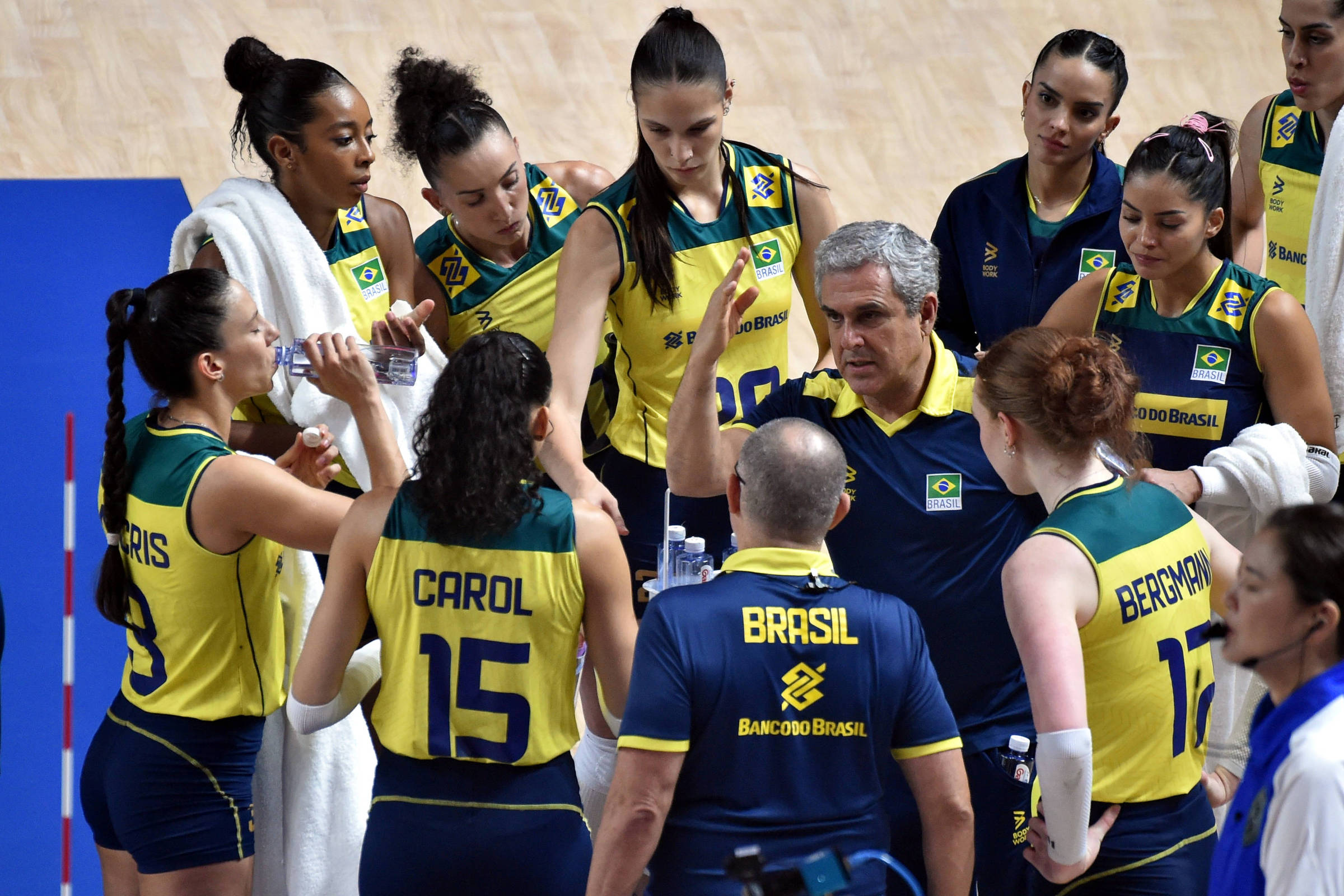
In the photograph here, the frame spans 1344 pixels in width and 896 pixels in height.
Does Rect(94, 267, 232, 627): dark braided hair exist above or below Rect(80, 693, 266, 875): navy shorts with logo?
above

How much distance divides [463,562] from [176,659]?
0.66 meters

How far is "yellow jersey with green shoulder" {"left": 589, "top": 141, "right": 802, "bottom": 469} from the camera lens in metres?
2.95

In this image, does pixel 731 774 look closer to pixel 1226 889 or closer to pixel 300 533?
pixel 1226 889

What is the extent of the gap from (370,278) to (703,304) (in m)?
0.72

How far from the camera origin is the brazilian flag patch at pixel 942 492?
7.64ft

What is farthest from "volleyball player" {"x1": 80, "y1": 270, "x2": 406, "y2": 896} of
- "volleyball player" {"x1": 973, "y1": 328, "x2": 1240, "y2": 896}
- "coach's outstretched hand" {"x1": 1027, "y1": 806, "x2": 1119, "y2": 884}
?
"coach's outstretched hand" {"x1": 1027, "y1": 806, "x2": 1119, "y2": 884}

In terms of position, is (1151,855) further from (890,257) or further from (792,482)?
(890,257)

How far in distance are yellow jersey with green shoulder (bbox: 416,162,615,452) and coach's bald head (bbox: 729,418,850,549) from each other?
133 cm

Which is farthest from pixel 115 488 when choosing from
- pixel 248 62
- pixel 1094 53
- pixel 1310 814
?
pixel 1094 53

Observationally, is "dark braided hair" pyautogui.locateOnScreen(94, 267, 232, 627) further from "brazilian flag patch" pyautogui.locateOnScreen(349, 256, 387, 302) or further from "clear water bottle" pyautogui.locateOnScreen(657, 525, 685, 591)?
"clear water bottle" pyautogui.locateOnScreen(657, 525, 685, 591)

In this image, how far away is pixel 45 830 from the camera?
3459 mm

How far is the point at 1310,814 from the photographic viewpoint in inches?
54.3

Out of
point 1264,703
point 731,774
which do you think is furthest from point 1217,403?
point 731,774

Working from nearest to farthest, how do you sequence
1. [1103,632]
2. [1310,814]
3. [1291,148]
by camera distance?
[1310,814]
[1103,632]
[1291,148]
